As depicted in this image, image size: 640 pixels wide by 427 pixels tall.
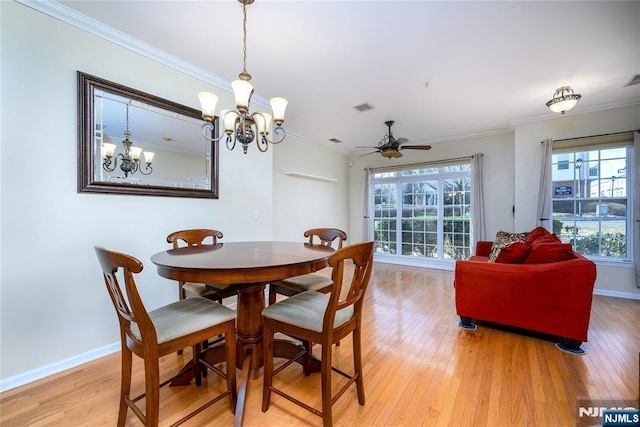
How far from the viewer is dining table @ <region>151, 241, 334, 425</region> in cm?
129

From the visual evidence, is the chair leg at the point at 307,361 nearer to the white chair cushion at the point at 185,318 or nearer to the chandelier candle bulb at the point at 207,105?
the white chair cushion at the point at 185,318

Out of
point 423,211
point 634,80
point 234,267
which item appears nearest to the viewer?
point 234,267

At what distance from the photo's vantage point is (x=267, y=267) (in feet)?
4.34

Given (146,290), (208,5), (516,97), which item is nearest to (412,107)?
(516,97)

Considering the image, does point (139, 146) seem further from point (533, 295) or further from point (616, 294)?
point (616, 294)

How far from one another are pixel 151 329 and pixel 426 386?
1.69 m

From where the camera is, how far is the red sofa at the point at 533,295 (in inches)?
82.2

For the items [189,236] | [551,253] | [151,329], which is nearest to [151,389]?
[151,329]

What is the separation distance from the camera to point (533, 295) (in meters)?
2.25

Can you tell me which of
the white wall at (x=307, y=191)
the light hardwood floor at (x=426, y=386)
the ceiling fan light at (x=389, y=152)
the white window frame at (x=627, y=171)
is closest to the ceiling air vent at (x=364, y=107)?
the ceiling fan light at (x=389, y=152)

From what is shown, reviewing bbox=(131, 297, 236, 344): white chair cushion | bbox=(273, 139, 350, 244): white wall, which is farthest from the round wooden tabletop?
bbox=(273, 139, 350, 244): white wall

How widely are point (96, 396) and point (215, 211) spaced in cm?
170

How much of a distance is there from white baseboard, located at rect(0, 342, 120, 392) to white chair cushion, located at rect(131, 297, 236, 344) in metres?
1.12

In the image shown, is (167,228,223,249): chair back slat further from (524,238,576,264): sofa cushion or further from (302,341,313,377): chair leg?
(524,238,576,264): sofa cushion
